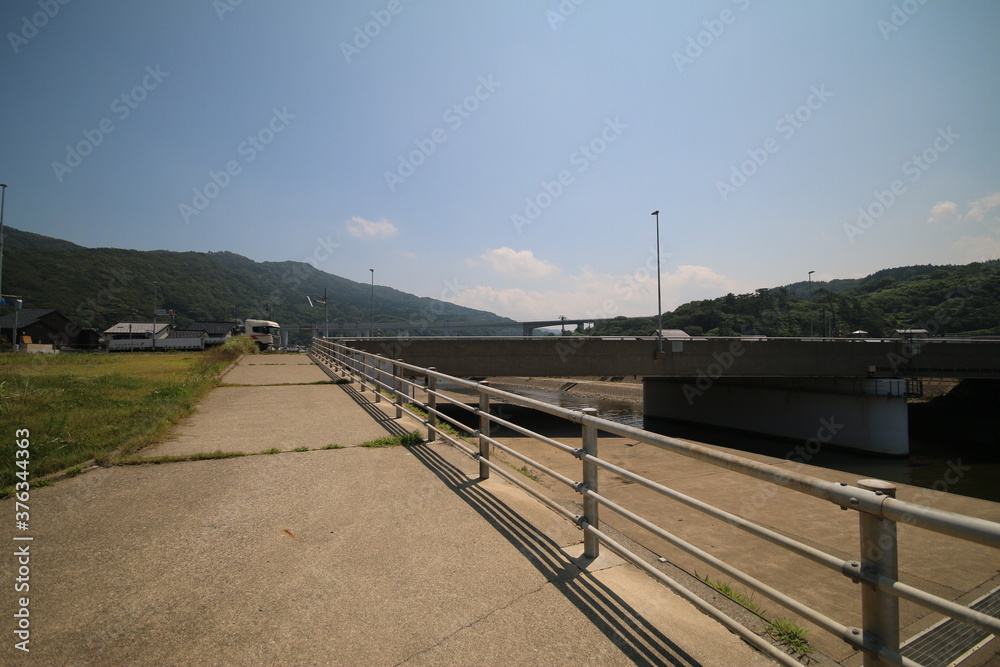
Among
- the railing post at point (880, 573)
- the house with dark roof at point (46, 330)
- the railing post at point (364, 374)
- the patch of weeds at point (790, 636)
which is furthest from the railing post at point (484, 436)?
the house with dark roof at point (46, 330)

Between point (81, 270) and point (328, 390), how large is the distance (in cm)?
14674

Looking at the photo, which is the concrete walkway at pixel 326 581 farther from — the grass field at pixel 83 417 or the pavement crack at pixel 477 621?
the grass field at pixel 83 417

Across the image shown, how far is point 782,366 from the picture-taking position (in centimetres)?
2961

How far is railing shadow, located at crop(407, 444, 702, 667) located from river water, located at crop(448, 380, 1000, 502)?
737 inches

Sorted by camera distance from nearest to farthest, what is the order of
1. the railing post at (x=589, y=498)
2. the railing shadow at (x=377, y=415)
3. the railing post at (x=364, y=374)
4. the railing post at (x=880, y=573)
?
the railing post at (x=880, y=573) < the railing post at (x=589, y=498) < the railing shadow at (x=377, y=415) < the railing post at (x=364, y=374)

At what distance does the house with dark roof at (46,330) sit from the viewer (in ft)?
189

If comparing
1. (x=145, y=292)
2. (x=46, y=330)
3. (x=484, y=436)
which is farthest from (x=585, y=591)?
(x=145, y=292)

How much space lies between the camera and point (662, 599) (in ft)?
9.51

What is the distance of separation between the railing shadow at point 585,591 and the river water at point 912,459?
18.7 m

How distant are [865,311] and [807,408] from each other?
191 ft

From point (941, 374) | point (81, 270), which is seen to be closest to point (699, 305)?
point (941, 374)

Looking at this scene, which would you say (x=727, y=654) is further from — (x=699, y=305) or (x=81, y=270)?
(x=81, y=270)

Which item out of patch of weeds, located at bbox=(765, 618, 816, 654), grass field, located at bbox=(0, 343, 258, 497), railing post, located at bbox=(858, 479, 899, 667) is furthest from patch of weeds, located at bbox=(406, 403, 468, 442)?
railing post, located at bbox=(858, 479, 899, 667)

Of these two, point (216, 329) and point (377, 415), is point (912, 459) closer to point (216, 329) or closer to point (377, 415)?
point (377, 415)
